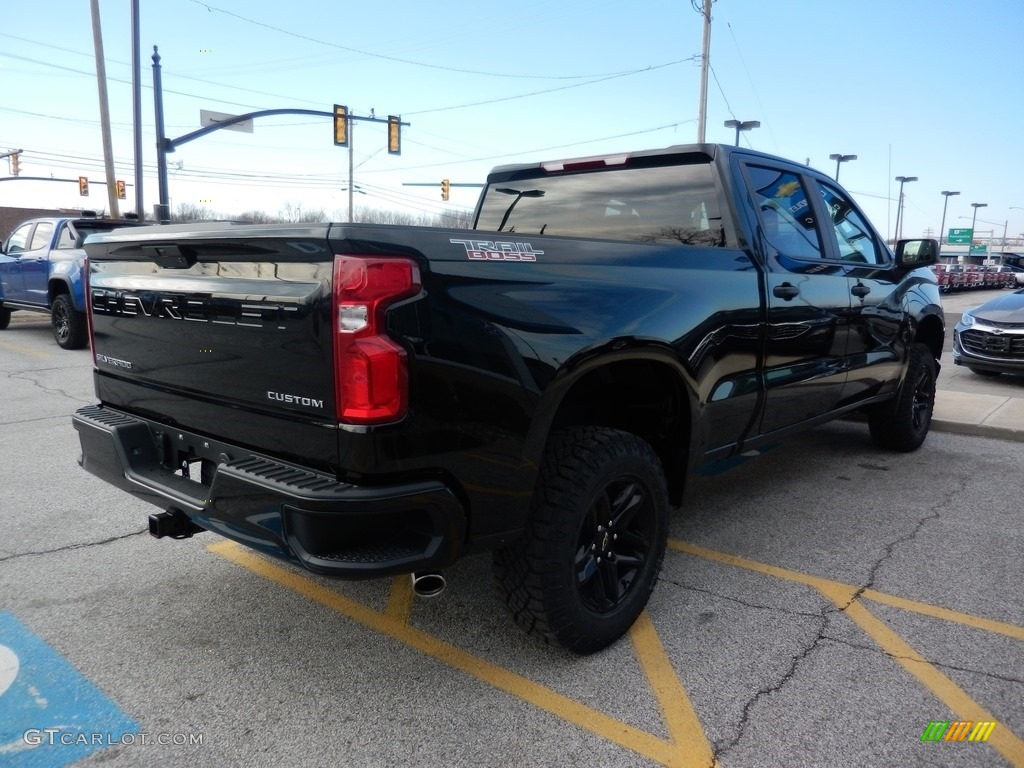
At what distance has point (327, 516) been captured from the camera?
2072mm

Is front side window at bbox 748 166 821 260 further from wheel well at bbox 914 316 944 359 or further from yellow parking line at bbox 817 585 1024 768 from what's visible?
wheel well at bbox 914 316 944 359

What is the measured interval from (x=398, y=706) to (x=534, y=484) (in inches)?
33.9

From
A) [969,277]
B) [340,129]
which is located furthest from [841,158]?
[340,129]

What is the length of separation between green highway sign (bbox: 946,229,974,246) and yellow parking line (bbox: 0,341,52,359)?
92.6 metres

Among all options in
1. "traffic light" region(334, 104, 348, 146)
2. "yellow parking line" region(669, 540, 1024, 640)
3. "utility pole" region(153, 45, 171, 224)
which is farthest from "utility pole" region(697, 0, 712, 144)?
"yellow parking line" region(669, 540, 1024, 640)

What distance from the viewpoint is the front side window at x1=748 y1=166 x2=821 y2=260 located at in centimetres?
378

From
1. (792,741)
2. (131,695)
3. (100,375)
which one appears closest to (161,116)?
(100,375)

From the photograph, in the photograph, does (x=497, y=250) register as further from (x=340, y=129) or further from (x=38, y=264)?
(x=340, y=129)

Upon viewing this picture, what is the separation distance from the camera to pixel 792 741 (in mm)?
2312

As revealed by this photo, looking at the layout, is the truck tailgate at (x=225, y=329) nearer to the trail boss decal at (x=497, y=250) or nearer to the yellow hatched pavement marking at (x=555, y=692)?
the trail boss decal at (x=497, y=250)

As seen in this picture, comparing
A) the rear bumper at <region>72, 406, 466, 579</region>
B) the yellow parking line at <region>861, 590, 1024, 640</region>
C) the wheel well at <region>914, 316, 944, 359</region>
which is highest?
the wheel well at <region>914, 316, 944, 359</region>

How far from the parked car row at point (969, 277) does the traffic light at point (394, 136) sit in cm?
2117

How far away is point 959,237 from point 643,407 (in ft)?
326

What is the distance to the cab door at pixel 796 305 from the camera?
3680 millimetres
